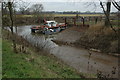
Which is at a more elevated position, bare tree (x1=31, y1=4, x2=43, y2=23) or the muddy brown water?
bare tree (x1=31, y1=4, x2=43, y2=23)

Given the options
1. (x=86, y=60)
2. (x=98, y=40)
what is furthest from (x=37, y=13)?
(x=86, y=60)

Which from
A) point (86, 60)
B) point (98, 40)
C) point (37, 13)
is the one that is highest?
point (37, 13)

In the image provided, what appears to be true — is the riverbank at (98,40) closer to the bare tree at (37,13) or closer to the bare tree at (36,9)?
the bare tree at (37,13)

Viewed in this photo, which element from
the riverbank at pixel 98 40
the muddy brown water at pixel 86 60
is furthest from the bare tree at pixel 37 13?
the muddy brown water at pixel 86 60

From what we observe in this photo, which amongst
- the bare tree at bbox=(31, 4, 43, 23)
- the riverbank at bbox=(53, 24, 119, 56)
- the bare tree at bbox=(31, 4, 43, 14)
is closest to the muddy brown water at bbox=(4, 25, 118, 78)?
the riverbank at bbox=(53, 24, 119, 56)

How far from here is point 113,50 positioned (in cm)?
1681

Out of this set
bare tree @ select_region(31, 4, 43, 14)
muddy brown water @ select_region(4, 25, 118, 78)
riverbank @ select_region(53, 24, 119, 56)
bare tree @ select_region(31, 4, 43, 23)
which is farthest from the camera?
bare tree @ select_region(31, 4, 43, 14)

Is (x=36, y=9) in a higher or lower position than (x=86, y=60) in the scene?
higher

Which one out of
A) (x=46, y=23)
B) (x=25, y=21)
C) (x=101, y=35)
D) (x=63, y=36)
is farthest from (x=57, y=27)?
(x=25, y=21)

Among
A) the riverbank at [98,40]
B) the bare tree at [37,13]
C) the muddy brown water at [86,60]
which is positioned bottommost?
the muddy brown water at [86,60]

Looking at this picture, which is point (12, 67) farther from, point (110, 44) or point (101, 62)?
point (110, 44)

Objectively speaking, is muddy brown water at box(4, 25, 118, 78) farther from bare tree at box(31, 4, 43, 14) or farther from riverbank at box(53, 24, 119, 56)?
bare tree at box(31, 4, 43, 14)

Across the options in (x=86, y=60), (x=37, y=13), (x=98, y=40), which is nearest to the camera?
(x=86, y=60)

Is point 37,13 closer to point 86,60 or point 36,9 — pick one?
point 36,9
